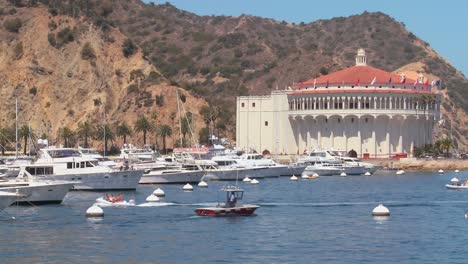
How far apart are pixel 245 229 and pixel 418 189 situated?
4587 centimetres

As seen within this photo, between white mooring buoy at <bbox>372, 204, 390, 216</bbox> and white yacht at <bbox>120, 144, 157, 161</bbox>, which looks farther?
white yacht at <bbox>120, 144, 157, 161</bbox>

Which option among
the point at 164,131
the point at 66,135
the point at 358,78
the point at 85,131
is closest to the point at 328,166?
the point at 164,131

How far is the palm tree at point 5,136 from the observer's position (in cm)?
14850

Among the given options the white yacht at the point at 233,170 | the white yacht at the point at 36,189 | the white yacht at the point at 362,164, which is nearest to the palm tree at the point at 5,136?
the white yacht at the point at 233,170

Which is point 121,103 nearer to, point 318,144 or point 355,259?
point 318,144

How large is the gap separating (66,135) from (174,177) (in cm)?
4482

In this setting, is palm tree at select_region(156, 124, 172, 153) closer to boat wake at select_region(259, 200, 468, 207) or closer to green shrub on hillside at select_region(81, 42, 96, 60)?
green shrub on hillside at select_region(81, 42, 96, 60)

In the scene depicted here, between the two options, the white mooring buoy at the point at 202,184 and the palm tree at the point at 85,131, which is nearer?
the white mooring buoy at the point at 202,184

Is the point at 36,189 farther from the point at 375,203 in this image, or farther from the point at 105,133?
the point at 105,133

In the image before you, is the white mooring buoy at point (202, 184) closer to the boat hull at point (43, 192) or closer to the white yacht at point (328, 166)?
the boat hull at point (43, 192)

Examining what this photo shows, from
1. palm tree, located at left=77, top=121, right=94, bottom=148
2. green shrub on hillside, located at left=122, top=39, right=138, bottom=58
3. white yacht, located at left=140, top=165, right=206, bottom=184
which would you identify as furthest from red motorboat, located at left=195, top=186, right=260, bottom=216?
green shrub on hillside, located at left=122, top=39, right=138, bottom=58

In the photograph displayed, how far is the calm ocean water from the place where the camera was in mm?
58531

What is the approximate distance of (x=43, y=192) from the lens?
83.6 meters

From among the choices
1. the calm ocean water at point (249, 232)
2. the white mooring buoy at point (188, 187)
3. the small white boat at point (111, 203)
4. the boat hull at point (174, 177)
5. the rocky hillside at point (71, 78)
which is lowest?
the calm ocean water at point (249, 232)
